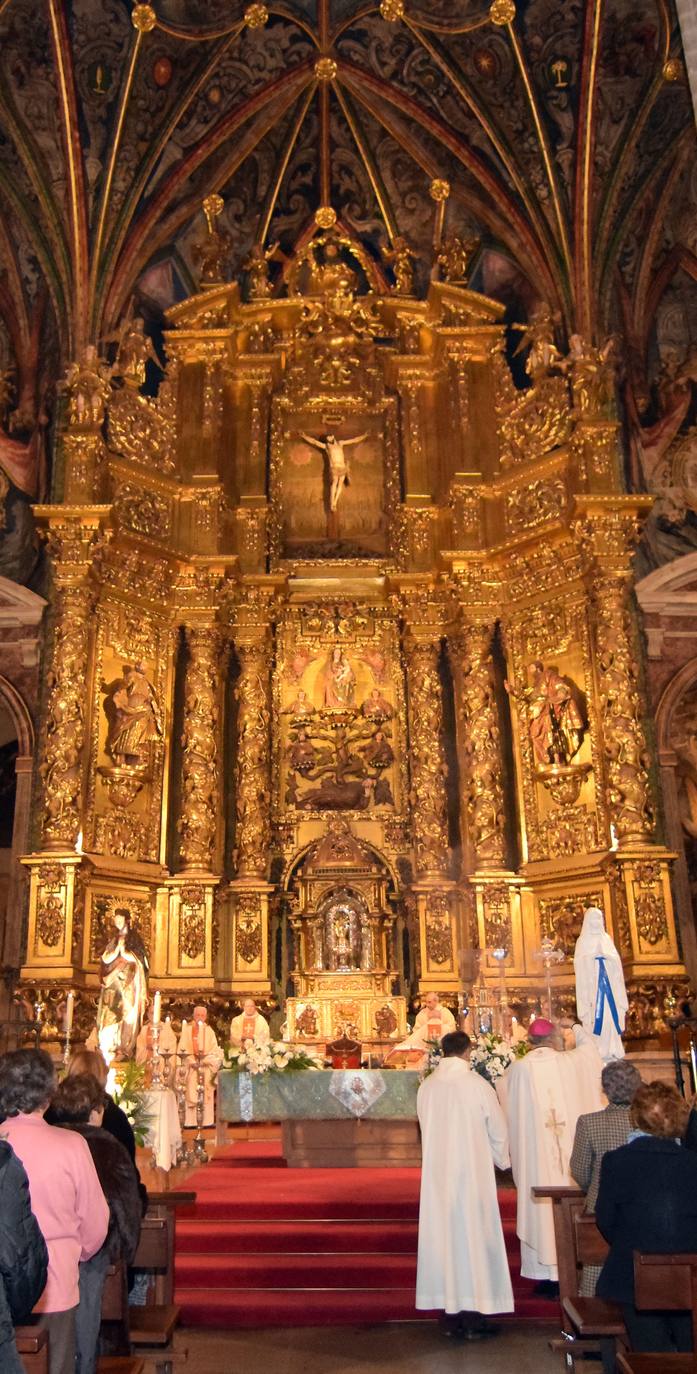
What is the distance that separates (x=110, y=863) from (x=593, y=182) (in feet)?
39.5

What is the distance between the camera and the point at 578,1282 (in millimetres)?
5816

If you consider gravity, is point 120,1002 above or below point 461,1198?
above

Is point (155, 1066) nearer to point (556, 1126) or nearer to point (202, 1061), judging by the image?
point (202, 1061)

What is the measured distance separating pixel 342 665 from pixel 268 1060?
737 centimetres

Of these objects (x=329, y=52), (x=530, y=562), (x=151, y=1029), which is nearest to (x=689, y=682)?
(x=530, y=562)

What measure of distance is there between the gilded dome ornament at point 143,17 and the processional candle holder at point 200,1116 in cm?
1390

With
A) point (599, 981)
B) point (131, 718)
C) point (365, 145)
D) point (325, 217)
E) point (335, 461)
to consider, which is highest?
point (365, 145)

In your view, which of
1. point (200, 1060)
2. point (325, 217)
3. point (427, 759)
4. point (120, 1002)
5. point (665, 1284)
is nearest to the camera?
point (665, 1284)

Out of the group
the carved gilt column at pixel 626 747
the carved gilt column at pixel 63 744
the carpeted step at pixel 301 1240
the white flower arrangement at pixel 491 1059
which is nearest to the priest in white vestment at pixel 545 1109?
the carpeted step at pixel 301 1240

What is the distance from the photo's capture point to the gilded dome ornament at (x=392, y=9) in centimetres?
1739

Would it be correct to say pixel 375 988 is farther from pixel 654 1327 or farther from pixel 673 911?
pixel 654 1327

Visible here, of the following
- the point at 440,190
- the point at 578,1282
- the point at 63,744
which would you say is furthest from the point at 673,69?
the point at 578,1282

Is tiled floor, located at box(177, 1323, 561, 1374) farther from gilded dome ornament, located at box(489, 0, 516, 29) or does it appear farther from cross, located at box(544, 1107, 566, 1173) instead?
gilded dome ornament, located at box(489, 0, 516, 29)

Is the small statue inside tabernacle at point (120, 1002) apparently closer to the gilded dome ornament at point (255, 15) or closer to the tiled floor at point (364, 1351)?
the tiled floor at point (364, 1351)
